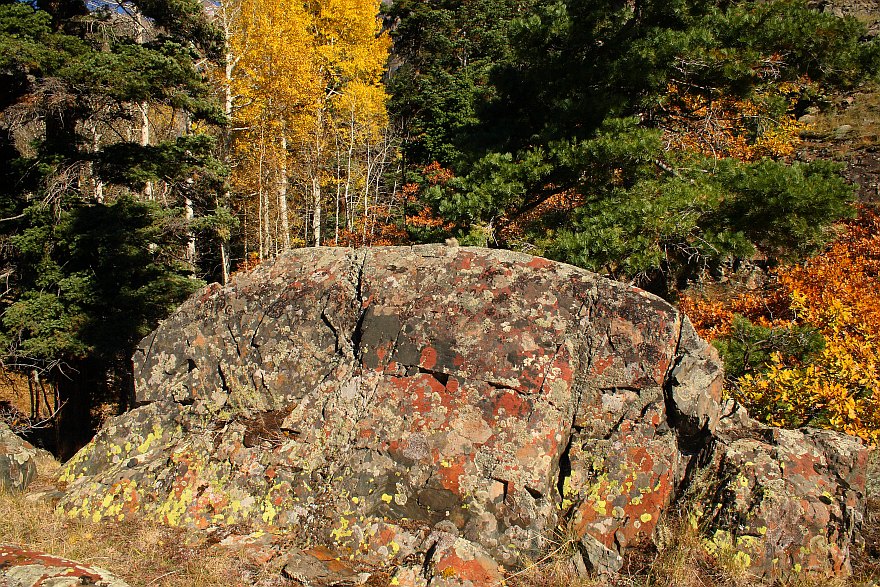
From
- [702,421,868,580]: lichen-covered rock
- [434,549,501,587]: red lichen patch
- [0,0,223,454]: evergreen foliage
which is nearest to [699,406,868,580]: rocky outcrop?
[702,421,868,580]: lichen-covered rock

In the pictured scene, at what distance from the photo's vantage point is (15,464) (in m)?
5.90

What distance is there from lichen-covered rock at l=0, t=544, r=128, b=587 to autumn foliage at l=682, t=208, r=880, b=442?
6106 millimetres

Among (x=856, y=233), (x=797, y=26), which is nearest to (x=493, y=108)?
(x=797, y=26)

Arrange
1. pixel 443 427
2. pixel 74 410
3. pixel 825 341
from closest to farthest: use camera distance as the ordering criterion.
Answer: pixel 443 427, pixel 825 341, pixel 74 410

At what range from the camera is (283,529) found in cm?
461

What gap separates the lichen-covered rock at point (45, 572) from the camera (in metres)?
3.49

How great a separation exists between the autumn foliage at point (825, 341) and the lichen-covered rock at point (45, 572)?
6.11 m

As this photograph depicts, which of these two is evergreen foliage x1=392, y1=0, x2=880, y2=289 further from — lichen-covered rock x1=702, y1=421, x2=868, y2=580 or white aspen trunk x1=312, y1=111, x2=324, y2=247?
white aspen trunk x1=312, y1=111, x2=324, y2=247

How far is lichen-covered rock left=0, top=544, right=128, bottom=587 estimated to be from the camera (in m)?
3.49

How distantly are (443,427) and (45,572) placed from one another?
2836 mm

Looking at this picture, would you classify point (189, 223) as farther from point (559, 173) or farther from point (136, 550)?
point (136, 550)

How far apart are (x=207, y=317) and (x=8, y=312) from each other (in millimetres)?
5232

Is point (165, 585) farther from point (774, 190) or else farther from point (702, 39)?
point (702, 39)

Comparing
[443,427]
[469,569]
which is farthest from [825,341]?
[469,569]
